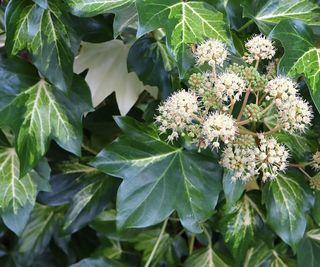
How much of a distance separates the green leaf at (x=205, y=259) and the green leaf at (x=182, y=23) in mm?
418

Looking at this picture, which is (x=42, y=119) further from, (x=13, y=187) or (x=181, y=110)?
(x=181, y=110)

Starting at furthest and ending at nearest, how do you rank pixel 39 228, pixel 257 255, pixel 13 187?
pixel 39 228 < pixel 257 255 < pixel 13 187

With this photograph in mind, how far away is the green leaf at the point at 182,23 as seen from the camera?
661 mm

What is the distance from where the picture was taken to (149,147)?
0.78 meters

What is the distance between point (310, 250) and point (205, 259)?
18 cm

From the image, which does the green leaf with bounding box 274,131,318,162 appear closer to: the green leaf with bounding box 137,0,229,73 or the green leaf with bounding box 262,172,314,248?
the green leaf with bounding box 262,172,314,248

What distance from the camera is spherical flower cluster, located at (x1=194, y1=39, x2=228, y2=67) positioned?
2.08 feet

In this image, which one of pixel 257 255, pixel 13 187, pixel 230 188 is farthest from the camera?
pixel 257 255

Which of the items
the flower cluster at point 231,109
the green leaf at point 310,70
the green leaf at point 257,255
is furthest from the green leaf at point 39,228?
the green leaf at point 310,70

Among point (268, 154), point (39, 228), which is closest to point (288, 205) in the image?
point (268, 154)

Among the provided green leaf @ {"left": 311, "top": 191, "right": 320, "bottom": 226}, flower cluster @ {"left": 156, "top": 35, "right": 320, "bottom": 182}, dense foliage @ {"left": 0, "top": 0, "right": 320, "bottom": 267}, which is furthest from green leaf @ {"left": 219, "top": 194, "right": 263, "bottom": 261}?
flower cluster @ {"left": 156, "top": 35, "right": 320, "bottom": 182}

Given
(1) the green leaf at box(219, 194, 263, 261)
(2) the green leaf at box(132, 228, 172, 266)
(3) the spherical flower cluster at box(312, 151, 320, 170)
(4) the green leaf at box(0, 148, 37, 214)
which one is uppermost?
(3) the spherical flower cluster at box(312, 151, 320, 170)

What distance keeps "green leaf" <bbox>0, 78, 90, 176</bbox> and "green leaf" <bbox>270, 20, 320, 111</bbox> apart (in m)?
0.32

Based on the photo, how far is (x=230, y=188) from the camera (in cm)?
74
